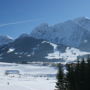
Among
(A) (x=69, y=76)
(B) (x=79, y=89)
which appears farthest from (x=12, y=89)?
(B) (x=79, y=89)

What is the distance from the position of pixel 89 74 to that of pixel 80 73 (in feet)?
7.21

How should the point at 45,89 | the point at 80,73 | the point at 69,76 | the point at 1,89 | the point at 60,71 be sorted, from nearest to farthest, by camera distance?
the point at 80,73 → the point at 69,76 → the point at 60,71 → the point at 1,89 → the point at 45,89

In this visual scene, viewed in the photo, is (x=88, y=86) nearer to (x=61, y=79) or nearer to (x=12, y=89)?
(x=61, y=79)

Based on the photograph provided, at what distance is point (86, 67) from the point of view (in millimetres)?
35031

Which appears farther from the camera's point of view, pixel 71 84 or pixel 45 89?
pixel 45 89

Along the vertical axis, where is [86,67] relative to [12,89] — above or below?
above

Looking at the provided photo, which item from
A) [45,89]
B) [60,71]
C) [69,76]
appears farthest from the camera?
[45,89]

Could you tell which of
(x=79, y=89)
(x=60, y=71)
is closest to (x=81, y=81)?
(x=79, y=89)

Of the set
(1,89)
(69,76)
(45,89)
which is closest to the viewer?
(69,76)

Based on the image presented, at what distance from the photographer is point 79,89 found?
113 ft

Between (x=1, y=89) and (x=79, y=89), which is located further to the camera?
(x=1, y=89)

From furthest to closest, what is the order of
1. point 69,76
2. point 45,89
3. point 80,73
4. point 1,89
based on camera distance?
point 45,89 < point 1,89 < point 69,76 < point 80,73

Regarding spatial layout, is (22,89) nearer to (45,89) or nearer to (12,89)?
(12,89)

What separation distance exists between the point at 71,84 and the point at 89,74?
15.2ft
